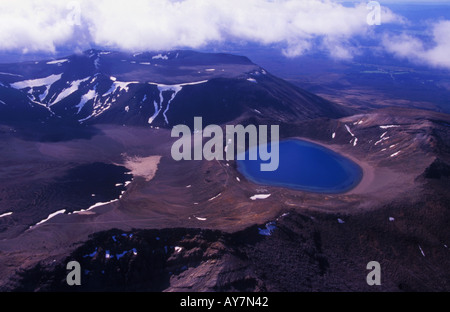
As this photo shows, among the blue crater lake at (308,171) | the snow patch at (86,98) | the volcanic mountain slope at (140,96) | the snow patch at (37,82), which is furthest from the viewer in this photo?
the snow patch at (37,82)

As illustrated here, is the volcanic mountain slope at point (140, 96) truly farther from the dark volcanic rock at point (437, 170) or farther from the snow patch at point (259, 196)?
the dark volcanic rock at point (437, 170)

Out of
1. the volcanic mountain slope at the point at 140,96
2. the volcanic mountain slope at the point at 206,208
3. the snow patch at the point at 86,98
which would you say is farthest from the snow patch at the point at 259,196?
the snow patch at the point at 86,98

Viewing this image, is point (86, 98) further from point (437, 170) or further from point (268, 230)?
point (437, 170)

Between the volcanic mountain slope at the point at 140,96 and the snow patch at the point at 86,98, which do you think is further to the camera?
the snow patch at the point at 86,98

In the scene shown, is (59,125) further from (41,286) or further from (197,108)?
(41,286)

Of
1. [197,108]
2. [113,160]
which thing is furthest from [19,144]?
[197,108]

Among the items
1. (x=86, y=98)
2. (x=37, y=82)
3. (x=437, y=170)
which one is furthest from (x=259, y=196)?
(x=37, y=82)
